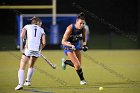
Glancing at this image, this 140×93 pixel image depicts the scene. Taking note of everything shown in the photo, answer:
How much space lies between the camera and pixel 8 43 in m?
27.8

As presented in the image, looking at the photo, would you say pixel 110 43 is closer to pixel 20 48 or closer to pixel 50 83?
pixel 20 48

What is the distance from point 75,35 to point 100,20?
15006mm

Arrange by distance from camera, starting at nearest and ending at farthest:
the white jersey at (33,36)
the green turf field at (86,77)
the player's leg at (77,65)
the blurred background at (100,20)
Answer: the green turf field at (86,77), the white jersey at (33,36), the player's leg at (77,65), the blurred background at (100,20)

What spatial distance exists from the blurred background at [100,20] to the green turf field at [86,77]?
6.57 meters

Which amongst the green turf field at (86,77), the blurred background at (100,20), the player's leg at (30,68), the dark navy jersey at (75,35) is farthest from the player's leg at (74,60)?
the blurred background at (100,20)

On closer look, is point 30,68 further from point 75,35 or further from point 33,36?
point 75,35

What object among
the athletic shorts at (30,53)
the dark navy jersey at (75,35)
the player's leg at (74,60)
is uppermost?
the dark navy jersey at (75,35)

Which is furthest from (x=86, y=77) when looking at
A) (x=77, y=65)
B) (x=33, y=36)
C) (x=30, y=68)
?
(x=33, y=36)

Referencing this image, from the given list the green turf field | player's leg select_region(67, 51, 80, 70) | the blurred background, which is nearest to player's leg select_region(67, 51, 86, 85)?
player's leg select_region(67, 51, 80, 70)

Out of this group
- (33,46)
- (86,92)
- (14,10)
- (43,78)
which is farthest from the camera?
(14,10)

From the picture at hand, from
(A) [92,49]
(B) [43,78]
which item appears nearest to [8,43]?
(A) [92,49]

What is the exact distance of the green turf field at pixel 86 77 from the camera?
12367 millimetres

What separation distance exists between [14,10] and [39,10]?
4.58ft

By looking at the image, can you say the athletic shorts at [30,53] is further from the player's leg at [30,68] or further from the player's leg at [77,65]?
the player's leg at [77,65]
